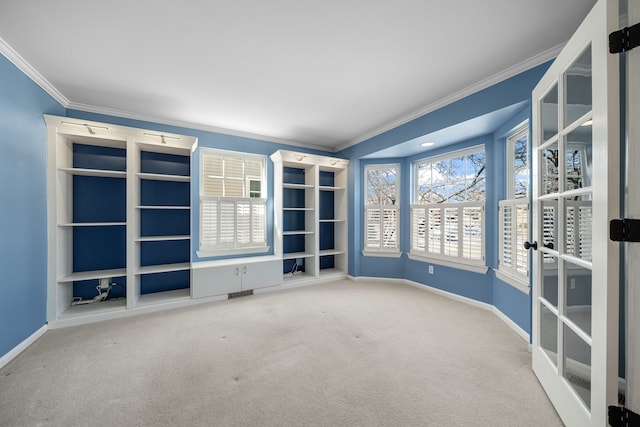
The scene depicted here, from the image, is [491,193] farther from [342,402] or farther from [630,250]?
[342,402]

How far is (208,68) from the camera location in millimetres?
2221

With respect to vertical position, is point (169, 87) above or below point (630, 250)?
above

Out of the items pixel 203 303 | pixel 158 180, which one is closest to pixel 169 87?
pixel 158 180

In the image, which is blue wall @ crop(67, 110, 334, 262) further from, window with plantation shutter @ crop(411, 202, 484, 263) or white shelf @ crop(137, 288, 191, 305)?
window with plantation shutter @ crop(411, 202, 484, 263)

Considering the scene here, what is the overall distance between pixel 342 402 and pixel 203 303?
246 centimetres

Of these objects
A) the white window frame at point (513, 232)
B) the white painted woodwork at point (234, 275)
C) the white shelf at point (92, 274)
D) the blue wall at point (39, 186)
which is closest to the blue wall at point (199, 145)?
the blue wall at point (39, 186)

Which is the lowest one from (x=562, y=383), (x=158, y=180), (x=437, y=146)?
(x=562, y=383)

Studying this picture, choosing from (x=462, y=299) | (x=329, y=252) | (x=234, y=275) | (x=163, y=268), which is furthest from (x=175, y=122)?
(x=462, y=299)

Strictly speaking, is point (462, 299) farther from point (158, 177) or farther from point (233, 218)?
point (158, 177)

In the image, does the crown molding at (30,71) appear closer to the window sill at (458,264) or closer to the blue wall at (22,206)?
the blue wall at (22,206)

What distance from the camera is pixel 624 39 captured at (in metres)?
0.97

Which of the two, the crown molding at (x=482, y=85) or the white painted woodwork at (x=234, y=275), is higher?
the crown molding at (x=482, y=85)

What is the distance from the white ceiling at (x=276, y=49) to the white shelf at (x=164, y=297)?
244 cm

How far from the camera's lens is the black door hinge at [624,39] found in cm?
94
